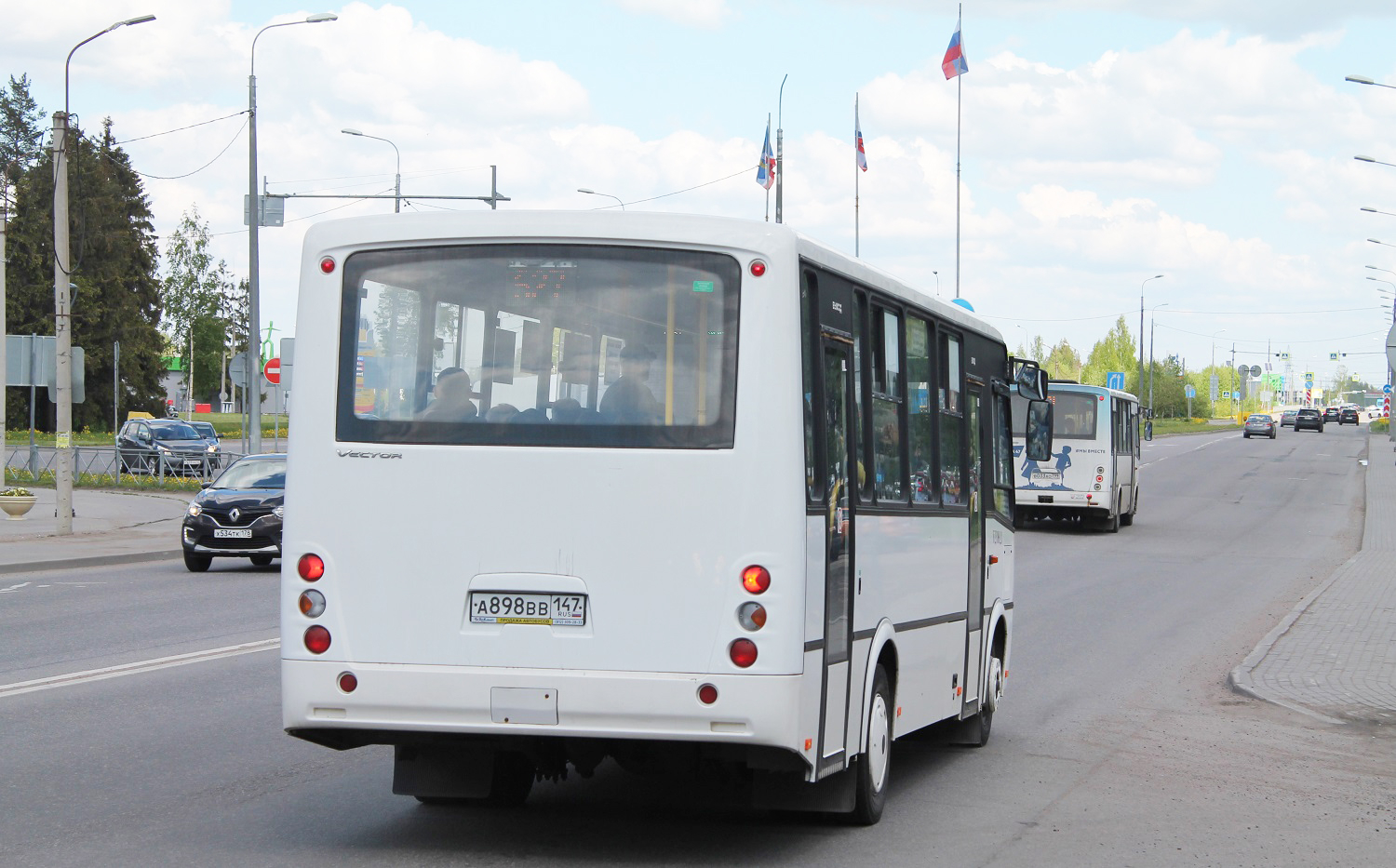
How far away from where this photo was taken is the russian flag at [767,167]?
41625mm

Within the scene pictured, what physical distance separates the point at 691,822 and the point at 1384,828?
3.42 metres

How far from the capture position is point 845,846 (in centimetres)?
703

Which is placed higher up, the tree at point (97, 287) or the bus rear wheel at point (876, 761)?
the tree at point (97, 287)

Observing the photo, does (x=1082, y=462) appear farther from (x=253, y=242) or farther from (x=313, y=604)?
(x=313, y=604)

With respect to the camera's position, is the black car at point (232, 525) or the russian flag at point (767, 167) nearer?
the black car at point (232, 525)

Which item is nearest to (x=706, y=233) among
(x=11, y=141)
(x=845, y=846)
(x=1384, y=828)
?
(x=845, y=846)

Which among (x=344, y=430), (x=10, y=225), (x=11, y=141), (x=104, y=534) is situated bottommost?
(x=104, y=534)

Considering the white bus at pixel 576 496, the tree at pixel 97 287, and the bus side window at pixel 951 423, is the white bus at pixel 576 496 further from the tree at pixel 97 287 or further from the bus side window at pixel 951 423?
the tree at pixel 97 287

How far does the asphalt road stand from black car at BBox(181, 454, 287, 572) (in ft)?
16.8

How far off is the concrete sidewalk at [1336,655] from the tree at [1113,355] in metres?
130

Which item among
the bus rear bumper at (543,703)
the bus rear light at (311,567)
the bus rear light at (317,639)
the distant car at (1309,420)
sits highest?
the distant car at (1309,420)

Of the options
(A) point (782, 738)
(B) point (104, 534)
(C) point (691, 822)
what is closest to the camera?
(A) point (782, 738)

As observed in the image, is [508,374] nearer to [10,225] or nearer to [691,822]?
[691,822]

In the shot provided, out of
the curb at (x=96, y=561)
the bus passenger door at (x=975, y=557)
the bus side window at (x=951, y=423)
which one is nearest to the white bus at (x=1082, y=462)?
the curb at (x=96, y=561)
